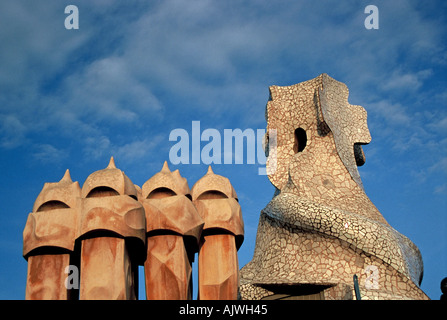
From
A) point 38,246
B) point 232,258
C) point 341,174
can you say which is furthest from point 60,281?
point 341,174

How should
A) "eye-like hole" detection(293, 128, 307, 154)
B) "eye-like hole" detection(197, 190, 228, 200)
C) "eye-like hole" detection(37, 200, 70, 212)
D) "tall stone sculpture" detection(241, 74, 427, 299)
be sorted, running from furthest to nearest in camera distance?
1. "eye-like hole" detection(293, 128, 307, 154)
2. "tall stone sculpture" detection(241, 74, 427, 299)
3. "eye-like hole" detection(197, 190, 228, 200)
4. "eye-like hole" detection(37, 200, 70, 212)

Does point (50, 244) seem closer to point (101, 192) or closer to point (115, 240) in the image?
point (115, 240)

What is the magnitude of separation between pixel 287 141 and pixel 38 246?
943cm

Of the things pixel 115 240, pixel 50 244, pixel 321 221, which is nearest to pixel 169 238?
pixel 115 240

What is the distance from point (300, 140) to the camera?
1584 centimetres

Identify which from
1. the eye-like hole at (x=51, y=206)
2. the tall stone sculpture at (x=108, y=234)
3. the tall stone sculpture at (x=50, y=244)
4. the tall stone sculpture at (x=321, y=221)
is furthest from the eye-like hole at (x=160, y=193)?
the tall stone sculpture at (x=321, y=221)

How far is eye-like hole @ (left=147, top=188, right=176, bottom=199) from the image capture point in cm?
802

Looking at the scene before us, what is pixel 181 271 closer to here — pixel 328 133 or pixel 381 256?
pixel 381 256

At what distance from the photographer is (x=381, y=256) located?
38.7 ft

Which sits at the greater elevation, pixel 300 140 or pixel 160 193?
pixel 300 140

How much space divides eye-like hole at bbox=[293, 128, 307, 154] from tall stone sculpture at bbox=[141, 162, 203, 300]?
799 centimetres

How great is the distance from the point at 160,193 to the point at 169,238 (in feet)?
2.27

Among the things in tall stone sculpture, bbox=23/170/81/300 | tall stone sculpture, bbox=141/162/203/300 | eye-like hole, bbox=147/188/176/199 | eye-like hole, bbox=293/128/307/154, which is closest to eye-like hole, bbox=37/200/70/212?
tall stone sculpture, bbox=23/170/81/300

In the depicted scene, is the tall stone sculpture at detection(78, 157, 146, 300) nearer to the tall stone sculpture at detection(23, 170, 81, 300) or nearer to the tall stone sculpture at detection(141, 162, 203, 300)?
the tall stone sculpture at detection(23, 170, 81, 300)
